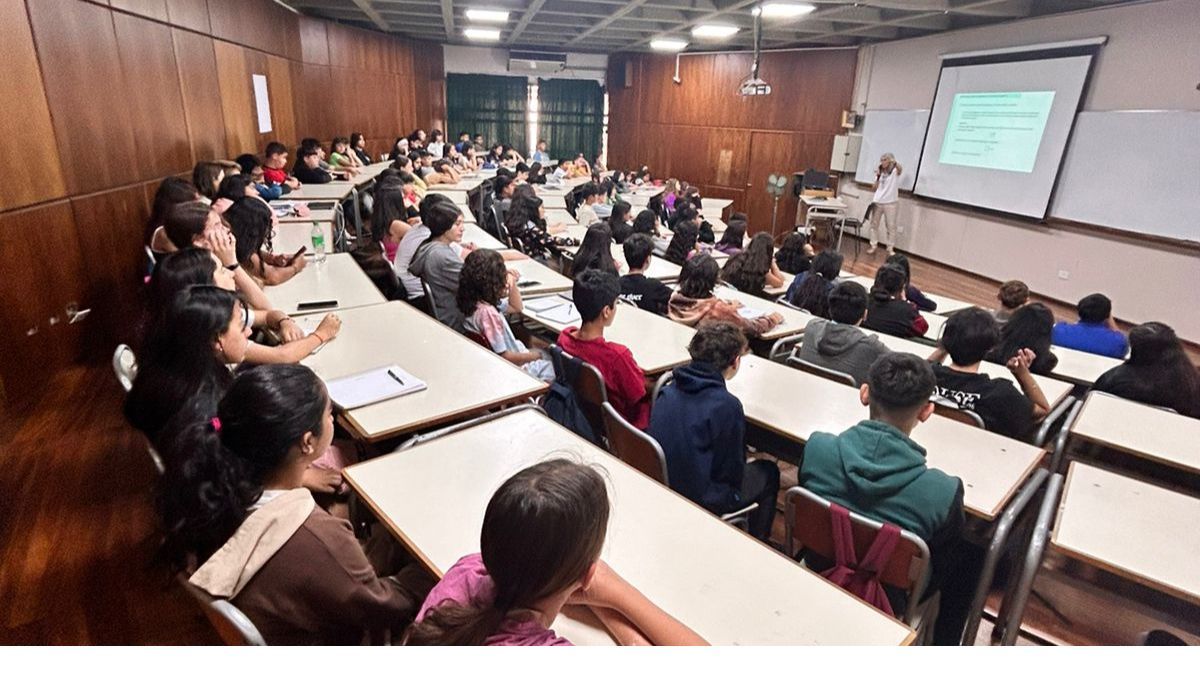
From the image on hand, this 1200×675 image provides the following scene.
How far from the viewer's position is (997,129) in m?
7.09

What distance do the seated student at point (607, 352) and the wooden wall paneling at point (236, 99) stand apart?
4.92 m

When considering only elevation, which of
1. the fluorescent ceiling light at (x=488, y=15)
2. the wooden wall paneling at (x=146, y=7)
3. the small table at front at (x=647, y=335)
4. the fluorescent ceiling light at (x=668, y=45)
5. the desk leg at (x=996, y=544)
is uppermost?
the fluorescent ceiling light at (x=668, y=45)

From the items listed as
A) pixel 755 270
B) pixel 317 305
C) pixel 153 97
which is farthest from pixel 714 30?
pixel 317 305

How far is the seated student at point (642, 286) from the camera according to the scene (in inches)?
144

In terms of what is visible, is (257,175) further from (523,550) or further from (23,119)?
(523,550)

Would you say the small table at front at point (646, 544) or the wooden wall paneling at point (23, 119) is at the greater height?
the wooden wall paneling at point (23, 119)

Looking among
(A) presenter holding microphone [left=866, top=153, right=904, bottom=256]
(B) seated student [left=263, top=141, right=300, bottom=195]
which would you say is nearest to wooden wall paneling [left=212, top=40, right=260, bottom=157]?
(B) seated student [left=263, top=141, right=300, bottom=195]

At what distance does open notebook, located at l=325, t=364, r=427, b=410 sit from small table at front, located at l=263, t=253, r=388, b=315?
888mm

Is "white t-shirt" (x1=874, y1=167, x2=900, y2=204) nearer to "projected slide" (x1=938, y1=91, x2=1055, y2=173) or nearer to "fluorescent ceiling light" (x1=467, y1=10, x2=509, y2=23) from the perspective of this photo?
"projected slide" (x1=938, y1=91, x2=1055, y2=173)

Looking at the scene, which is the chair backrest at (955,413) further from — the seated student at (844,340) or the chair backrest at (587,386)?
the chair backrest at (587,386)

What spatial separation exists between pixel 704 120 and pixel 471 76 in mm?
5304

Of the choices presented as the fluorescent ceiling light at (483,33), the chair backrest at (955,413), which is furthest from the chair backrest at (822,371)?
the fluorescent ceiling light at (483,33)
